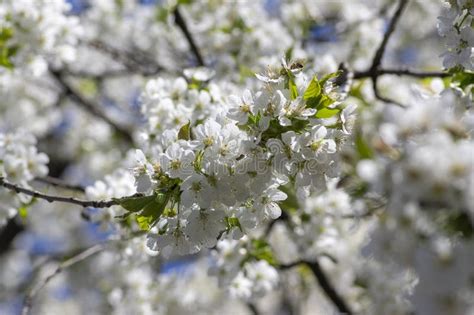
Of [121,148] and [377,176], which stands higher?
[377,176]

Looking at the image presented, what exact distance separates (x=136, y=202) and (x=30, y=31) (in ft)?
7.36

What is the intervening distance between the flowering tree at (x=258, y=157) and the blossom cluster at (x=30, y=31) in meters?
0.01

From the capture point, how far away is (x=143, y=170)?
219cm

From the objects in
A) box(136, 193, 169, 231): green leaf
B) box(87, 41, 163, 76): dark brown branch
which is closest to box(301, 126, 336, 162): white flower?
box(136, 193, 169, 231): green leaf

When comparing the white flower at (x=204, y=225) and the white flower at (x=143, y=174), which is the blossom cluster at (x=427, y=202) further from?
the white flower at (x=143, y=174)

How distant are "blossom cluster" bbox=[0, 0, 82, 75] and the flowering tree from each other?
0.4 inches

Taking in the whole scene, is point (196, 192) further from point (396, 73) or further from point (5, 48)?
point (5, 48)

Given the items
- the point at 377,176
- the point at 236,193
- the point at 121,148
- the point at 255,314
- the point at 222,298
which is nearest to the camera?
the point at 377,176

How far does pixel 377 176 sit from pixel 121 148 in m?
5.94

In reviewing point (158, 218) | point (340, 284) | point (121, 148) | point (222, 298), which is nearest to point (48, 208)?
Answer: point (121, 148)

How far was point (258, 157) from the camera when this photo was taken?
212cm

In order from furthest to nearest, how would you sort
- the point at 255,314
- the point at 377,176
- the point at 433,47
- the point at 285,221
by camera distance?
the point at 433,47
the point at 255,314
the point at 285,221
the point at 377,176

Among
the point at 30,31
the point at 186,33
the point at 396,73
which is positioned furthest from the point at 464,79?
the point at 30,31

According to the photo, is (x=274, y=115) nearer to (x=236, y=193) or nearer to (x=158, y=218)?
(x=236, y=193)
